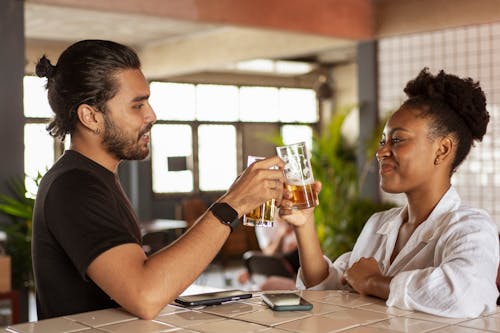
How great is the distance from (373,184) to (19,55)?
3.39 metres

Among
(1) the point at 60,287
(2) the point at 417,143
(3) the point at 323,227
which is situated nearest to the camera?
(1) the point at 60,287

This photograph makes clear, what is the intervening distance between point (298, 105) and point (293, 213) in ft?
34.3

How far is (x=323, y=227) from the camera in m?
6.30

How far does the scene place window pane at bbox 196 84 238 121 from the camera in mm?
11047

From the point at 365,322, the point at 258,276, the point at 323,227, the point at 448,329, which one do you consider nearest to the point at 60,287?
the point at 365,322

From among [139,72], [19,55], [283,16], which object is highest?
[283,16]

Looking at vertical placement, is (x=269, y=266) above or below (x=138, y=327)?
below

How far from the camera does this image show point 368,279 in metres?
1.79

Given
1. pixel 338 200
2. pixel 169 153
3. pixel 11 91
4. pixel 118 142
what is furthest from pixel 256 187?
pixel 169 153

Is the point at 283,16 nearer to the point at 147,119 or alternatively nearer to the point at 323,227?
the point at 323,227

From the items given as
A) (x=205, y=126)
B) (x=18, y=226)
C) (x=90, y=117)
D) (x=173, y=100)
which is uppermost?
(x=173, y=100)

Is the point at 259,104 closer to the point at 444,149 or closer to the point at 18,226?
A: the point at 18,226

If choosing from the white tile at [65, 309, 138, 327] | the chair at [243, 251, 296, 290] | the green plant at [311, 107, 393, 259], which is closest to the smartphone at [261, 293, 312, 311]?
the white tile at [65, 309, 138, 327]

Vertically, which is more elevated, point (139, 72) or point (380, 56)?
point (380, 56)
